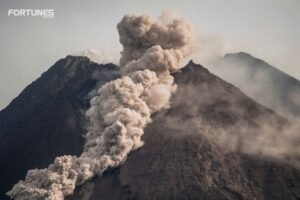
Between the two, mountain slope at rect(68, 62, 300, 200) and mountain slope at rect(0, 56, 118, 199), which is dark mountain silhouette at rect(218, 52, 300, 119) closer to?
mountain slope at rect(0, 56, 118, 199)

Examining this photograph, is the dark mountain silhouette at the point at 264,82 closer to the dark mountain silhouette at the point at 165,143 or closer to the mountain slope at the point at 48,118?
the dark mountain silhouette at the point at 165,143

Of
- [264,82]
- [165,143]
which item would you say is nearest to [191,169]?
→ [165,143]

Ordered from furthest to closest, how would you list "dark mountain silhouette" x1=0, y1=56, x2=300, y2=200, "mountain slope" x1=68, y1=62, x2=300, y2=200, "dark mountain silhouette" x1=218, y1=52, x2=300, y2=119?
1. "dark mountain silhouette" x1=218, y1=52, x2=300, y2=119
2. "dark mountain silhouette" x1=0, y1=56, x2=300, y2=200
3. "mountain slope" x1=68, y1=62, x2=300, y2=200

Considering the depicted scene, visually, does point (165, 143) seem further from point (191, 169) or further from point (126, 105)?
point (126, 105)

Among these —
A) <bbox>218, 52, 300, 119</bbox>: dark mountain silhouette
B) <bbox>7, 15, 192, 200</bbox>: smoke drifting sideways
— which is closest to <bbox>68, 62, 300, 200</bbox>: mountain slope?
<bbox>7, 15, 192, 200</bbox>: smoke drifting sideways

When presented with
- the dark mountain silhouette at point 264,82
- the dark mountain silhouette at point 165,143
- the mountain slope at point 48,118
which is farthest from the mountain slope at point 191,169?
the dark mountain silhouette at point 264,82

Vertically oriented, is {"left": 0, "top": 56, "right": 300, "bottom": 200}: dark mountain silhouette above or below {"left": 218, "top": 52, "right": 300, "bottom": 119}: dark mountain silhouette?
below

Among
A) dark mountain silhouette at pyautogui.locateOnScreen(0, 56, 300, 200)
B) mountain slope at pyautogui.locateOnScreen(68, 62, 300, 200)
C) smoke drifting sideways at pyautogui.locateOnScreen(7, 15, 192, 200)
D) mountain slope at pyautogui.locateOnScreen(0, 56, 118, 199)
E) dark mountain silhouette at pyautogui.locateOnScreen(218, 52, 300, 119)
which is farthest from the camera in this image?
dark mountain silhouette at pyautogui.locateOnScreen(218, 52, 300, 119)

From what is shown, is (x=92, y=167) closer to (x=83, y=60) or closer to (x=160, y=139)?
(x=160, y=139)
